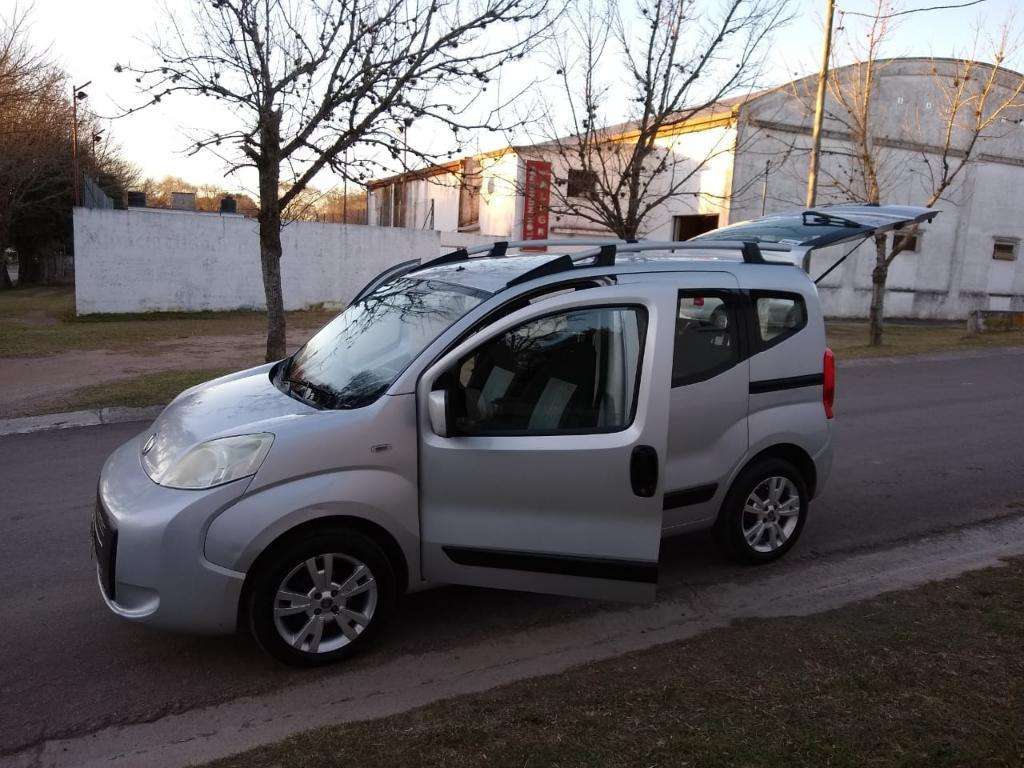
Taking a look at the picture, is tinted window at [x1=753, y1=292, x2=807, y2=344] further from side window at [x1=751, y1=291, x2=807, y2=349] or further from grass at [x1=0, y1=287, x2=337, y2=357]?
grass at [x1=0, y1=287, x2=337, y2=357]

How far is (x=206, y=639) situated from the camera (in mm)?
4004

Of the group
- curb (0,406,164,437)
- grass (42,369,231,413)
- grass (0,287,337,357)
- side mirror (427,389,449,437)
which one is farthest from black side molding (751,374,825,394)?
grass (0,287,337,357)

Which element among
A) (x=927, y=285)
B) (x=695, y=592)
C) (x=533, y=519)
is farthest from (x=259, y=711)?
(x=927, y=285)

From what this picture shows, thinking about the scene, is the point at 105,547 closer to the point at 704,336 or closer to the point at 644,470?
the point at 644,470

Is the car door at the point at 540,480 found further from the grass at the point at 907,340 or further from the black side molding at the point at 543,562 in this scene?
the grass at the point at 907,340

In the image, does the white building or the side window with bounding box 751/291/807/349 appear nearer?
the side window with bounding box 751/291/807/349

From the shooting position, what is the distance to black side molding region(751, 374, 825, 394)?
4.73 meters

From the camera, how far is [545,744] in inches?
116

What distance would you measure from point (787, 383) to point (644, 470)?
1.61 m

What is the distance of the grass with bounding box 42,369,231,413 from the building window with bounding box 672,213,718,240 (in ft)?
66.8

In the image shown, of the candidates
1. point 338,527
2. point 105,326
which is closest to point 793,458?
point 338,527

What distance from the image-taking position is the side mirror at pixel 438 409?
11.8 feet

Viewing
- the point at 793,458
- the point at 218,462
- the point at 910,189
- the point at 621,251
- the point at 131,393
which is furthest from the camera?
the point at 910,189

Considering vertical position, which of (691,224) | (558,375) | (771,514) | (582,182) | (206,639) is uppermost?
(691,224)
